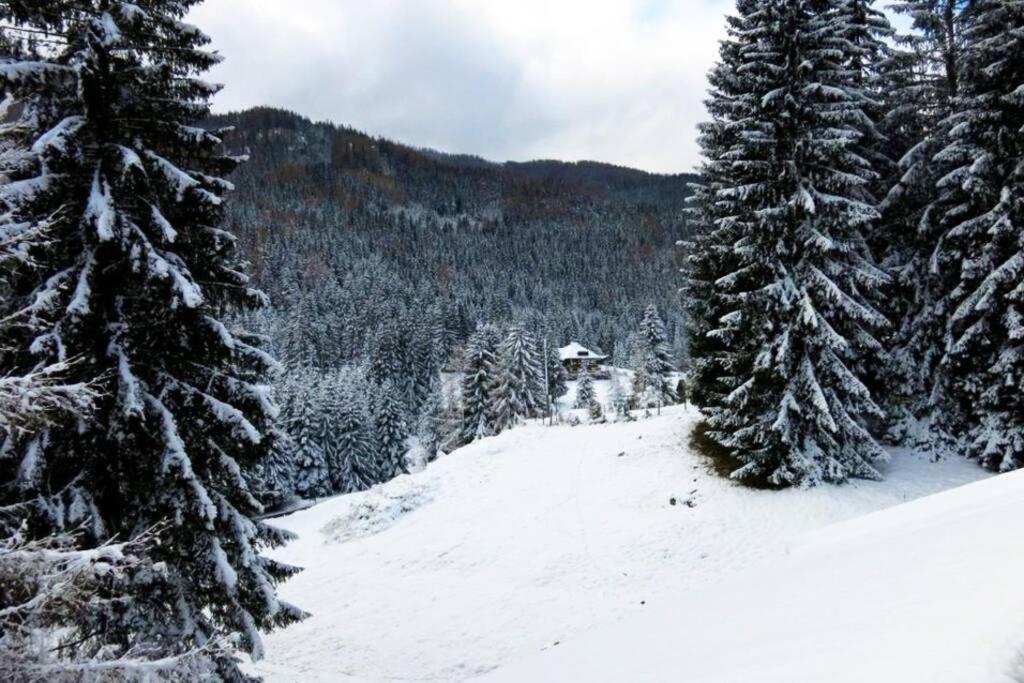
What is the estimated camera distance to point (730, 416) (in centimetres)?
1820

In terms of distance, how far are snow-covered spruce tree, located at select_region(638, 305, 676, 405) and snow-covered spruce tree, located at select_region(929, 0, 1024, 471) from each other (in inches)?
1413

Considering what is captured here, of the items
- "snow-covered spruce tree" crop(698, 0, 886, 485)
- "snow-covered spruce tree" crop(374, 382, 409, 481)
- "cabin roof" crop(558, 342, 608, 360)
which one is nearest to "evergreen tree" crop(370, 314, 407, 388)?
"snow-covered spruce tree" crop(374, 382, 409, 481)

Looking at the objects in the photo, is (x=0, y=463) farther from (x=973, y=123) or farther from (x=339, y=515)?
(x=973, y=123)

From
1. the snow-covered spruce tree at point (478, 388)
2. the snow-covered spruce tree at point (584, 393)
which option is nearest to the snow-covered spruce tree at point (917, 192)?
the snow-covered spruce tree at point (478, 388)

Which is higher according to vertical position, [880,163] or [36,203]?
[880,163]

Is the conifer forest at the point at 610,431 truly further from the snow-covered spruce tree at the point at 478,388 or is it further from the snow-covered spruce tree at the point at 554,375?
the snow-covered spruce tree at the point at 554,375

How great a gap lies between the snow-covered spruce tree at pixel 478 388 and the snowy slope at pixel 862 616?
4164 cm

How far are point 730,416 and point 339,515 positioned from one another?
15712 millimetres

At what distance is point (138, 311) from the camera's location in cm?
812

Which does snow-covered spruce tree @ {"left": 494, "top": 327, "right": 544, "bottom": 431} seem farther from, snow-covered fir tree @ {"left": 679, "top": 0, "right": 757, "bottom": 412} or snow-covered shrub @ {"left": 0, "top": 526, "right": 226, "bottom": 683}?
snow-covered shrub @ {"left": 0, "top": 526, "right": 226, "bottom": 683}

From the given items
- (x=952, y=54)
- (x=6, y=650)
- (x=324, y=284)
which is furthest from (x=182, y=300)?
(x=324, y=284)

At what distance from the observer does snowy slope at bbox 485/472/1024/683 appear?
8.87 ft

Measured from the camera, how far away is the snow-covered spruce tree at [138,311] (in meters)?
7.34

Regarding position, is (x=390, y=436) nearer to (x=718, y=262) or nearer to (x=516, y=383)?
(x=516, y=383)
